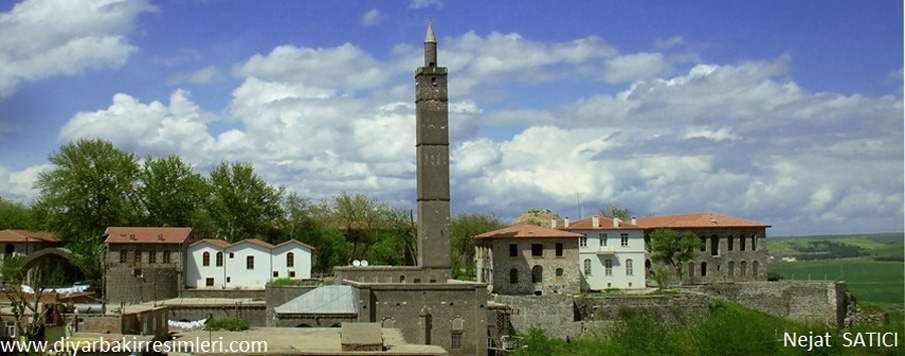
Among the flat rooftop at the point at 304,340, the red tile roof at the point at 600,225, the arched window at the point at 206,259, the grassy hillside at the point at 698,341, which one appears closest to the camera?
the flat rooftop at the point at 304,340

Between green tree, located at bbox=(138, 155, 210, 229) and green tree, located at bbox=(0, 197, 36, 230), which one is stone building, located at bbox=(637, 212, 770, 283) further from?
green tree, located at bbox=(0, 197, 36, 230)

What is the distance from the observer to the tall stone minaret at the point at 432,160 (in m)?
49.6

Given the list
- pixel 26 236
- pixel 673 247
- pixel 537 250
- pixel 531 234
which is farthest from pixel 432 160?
pixel 26 236

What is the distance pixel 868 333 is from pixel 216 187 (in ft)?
145

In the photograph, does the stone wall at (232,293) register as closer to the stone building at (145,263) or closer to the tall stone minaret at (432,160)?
the stone building at (145,263)

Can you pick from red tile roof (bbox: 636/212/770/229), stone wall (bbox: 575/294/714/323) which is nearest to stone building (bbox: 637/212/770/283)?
red tile roof (bbox: 636/212/770/229)

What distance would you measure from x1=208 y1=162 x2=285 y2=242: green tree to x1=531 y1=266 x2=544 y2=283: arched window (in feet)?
67.8

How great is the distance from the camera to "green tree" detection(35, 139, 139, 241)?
5806 cm

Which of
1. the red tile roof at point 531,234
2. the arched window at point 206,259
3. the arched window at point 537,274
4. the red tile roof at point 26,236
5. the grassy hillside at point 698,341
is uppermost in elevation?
the red tile roof at point 26,236

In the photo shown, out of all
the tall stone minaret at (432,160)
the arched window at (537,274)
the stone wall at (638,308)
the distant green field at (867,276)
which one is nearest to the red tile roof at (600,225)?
the arched window at (537,274)

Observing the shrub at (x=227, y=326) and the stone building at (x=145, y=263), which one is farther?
the stone building at (x=145, y=263)

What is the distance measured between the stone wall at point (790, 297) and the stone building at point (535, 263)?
781cm

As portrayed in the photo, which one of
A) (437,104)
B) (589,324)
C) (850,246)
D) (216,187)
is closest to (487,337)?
(589,324)

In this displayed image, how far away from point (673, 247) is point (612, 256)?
4.02 m
